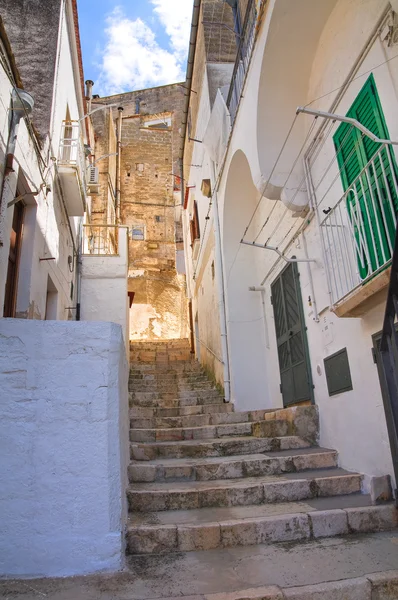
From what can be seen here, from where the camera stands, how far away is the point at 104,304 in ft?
36.6

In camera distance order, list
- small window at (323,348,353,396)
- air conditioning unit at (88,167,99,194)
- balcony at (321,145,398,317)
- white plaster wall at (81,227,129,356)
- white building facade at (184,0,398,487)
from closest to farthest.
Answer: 1. balcony at (321,145,398,317)
2. white building facade at (184,0,398,487)
3. small window at (323,348,353,396)
4. white plaster wall at (81,227,129,356)
5. air conditioning unit at (88,167,99,194)

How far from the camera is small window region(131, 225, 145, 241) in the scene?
75.9 ft

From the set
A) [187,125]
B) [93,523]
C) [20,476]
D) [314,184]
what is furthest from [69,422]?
[187,125]

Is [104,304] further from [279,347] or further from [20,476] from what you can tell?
[20,476]

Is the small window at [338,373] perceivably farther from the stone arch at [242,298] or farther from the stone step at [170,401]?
the stone step at [170,401]

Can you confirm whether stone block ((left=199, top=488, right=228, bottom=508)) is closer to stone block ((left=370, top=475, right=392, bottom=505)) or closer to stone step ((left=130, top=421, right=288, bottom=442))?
stone block ((left=370, top=475, right=392, bottom=505))

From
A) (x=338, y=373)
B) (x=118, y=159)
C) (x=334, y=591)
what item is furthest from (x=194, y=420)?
(x=118, y=159)

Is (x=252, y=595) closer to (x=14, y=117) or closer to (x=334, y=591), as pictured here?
(x=334, y=591)

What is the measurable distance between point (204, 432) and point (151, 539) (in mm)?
2690

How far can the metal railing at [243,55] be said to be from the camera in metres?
6.77

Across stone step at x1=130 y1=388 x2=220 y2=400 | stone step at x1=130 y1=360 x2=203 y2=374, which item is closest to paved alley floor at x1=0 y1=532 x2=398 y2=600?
stone step at x1=130 y1=388 x2=220 y2=400

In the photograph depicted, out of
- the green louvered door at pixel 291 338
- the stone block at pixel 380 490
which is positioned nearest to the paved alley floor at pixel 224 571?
the stone block at pixel 380 490

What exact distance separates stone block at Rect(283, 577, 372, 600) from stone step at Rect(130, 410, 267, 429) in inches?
155

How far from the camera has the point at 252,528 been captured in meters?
3.36
